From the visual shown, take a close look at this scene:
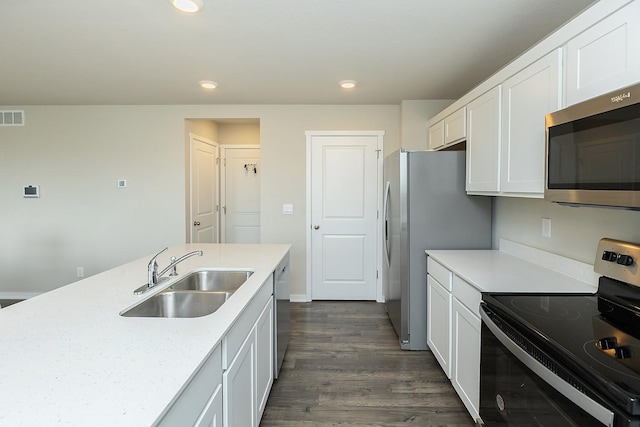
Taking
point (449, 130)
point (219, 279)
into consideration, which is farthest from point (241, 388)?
point (449, 130)

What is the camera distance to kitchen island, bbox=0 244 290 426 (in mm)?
748

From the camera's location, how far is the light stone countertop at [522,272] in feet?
5.87

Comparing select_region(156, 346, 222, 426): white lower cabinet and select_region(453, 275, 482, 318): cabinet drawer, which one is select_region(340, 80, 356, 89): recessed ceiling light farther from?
select_region(156, 346, 222, 426): white lower cabinet

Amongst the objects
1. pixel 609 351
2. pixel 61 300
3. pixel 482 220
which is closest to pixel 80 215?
pixel 61 300

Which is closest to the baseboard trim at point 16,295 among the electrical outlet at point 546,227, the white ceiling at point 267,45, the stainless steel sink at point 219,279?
the white ceiling at point 267,45

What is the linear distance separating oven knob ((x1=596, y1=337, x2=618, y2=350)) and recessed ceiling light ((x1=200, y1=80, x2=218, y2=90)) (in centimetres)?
334

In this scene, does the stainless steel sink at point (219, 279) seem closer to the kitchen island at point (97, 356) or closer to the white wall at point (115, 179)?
the kitchen island at point (97, 356)

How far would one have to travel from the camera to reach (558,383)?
1.03m

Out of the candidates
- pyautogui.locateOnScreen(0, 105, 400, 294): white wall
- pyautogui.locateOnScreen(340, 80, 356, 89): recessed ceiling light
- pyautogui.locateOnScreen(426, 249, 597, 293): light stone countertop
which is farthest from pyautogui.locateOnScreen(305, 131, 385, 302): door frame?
pyautogui.locateOnScreen(426, 249, 597, 293): light stone countertop

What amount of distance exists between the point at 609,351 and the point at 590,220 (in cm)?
105

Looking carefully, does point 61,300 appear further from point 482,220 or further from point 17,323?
point 482,220

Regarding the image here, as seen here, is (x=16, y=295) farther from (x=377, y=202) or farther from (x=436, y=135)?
(x=436, y=135)

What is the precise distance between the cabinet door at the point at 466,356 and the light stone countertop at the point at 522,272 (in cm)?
20

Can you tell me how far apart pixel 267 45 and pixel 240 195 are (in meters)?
3.10
